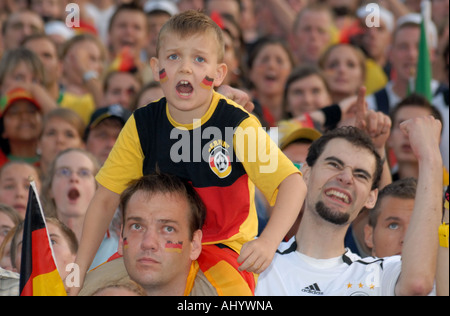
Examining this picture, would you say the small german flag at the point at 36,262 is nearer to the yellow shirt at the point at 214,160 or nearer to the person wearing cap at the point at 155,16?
the yellow shirt at the point at 214,160

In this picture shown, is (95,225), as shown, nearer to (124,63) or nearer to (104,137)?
(104,137)

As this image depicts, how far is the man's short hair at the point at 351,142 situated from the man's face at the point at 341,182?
3 centimetres

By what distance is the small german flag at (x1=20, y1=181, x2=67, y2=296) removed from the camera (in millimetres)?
4000

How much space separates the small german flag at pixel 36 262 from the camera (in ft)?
13.1

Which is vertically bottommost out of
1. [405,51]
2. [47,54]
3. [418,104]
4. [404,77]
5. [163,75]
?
[163,75]

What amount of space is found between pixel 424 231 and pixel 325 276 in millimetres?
779

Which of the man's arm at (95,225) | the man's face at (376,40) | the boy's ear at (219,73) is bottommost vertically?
the man's arm at (95,225)

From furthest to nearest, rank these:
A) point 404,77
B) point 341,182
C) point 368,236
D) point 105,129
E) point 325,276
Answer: point 404,77
point 105,129
point 368,236
point 341,182
point 325,276

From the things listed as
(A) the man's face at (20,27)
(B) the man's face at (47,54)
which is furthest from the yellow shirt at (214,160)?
(A) the man's face at (20,27)

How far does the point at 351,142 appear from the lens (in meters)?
5.02

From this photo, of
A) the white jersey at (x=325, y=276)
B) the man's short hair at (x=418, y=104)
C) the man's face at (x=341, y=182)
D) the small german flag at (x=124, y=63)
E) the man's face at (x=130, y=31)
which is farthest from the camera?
the man's face at (x=130, y=31)

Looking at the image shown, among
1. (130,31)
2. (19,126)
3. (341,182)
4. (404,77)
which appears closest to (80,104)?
(19,126)

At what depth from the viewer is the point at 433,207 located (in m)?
4.16

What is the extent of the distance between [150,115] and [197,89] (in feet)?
1.12
